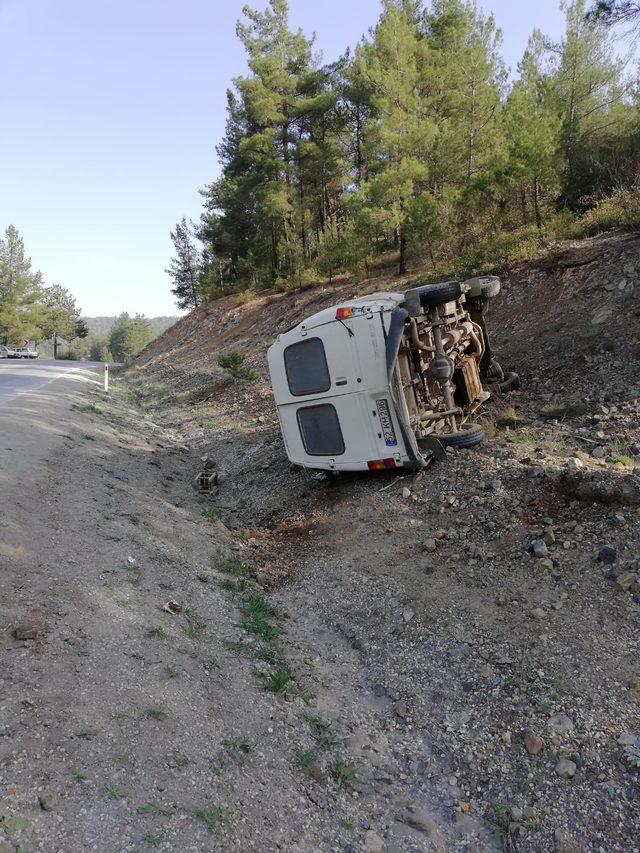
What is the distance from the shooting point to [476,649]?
4371mm

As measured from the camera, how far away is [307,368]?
7211mm

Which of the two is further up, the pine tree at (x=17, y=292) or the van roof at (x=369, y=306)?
the pine tree at (x=17, y=292)

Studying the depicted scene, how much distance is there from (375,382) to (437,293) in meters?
1.42

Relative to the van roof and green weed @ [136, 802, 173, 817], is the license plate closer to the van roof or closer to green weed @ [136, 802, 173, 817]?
the van roof

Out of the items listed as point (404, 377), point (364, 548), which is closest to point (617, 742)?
point (364, 548)

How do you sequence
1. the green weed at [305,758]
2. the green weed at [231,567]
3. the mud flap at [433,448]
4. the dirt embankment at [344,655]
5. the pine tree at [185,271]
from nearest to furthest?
the dirt embankment at [344,655], the green weed at [305,758], the green weed at [231,567], the mud flap at [433,448], the pine tree at [185,271]

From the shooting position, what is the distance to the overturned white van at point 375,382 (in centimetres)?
655

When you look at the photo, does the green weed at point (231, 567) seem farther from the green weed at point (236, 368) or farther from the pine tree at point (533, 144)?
the pine tree at point (533, 144)

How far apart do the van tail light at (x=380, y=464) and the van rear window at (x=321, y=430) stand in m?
0.45

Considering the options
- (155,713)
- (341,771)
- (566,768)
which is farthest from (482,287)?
(155,713)

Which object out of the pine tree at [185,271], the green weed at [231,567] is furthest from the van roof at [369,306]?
the pine tree at [185,271]

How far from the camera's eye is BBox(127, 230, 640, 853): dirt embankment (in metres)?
3.33

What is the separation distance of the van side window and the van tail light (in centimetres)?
111

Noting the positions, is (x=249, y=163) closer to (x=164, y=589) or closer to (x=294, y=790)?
(x=164, y=589)
